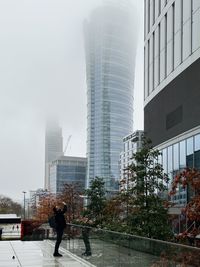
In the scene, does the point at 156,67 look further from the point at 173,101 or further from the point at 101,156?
the point at 101,156

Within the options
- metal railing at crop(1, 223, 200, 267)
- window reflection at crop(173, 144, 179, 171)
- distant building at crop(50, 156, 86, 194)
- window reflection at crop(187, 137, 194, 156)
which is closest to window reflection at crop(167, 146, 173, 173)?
window reflection at crop(173, 144, 179, 171)

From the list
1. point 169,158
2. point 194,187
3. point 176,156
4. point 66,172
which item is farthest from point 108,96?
point 194,187

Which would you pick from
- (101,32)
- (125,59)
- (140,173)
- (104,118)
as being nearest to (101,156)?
(104,118)

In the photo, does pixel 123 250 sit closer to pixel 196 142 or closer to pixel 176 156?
pixel 196 142

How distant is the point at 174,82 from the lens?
103 ft

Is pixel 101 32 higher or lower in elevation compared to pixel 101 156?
higher

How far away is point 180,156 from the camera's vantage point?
102 ft

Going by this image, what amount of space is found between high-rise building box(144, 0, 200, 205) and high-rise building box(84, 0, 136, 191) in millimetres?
137894

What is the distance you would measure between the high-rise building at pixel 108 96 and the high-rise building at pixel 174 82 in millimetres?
137894

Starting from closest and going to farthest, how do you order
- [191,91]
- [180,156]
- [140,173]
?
1. [140,173]
2. [191,91]
3. [180,156]

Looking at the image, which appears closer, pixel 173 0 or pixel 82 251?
pixel 82 251

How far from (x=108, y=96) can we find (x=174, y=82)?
151 meters

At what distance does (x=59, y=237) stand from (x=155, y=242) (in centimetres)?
802

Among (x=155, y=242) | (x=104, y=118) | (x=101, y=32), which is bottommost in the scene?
(x=155, y=242)
